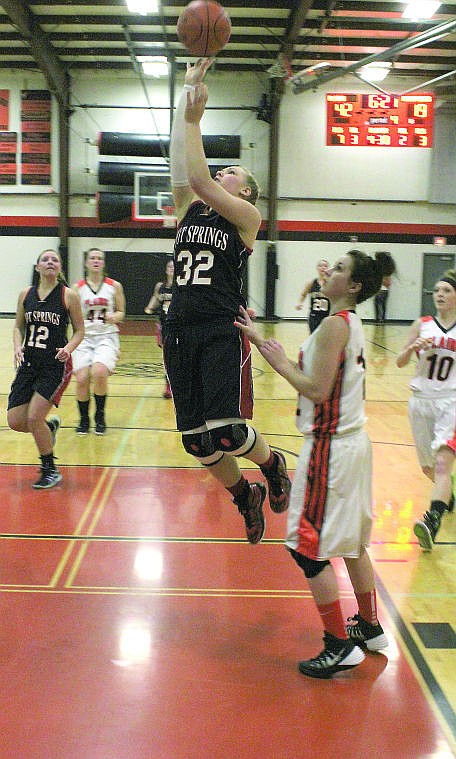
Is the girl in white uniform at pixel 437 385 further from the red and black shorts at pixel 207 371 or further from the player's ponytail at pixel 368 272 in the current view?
the player's ponytail at pixel 368 272

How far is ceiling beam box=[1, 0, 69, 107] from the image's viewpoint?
15.6 metres

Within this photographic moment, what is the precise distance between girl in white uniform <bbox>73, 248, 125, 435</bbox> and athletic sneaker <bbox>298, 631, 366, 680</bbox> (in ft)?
15.0

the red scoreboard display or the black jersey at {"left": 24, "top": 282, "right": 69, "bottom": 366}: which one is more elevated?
the red scoreboard display

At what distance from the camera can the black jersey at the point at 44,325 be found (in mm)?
5523

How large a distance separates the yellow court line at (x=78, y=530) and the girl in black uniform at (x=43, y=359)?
309mm

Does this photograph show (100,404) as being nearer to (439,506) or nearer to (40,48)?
(439,506)

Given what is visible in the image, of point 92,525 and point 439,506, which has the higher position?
point 439,506

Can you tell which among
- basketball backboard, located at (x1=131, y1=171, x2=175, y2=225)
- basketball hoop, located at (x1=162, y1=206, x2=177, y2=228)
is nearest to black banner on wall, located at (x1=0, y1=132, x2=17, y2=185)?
basketball backboard, located at (x1=131, y1=171, x2=175, y2=225)

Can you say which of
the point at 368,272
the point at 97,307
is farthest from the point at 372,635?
the point at 97,307

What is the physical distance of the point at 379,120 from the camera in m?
17.1

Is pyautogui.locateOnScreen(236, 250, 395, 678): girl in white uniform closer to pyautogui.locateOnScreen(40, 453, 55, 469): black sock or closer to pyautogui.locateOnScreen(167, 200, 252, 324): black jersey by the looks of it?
pyautogui.locateOnScreen(167, 200, 252, 324): black jersey

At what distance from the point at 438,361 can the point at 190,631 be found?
7.81ft

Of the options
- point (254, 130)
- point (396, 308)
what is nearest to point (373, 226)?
point (396, 308)

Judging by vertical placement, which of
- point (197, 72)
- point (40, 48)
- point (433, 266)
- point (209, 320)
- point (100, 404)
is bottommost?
point (100, 404)
